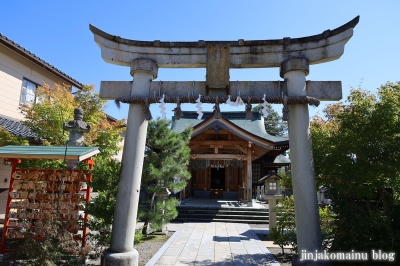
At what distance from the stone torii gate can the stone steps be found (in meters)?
7.94

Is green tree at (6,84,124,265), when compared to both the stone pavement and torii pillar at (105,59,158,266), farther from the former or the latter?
the stone pavement

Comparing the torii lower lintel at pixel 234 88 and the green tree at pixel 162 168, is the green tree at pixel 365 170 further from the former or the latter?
the green tree at pixel 162 168

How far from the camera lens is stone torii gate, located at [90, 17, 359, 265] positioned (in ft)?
15.9

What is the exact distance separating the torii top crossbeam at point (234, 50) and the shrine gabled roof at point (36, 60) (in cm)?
744

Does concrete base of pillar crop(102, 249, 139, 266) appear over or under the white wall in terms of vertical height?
under

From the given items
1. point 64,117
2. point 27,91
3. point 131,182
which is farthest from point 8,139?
point 131,182

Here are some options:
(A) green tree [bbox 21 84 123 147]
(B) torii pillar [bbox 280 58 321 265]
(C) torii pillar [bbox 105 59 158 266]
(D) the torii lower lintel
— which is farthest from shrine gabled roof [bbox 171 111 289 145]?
(B) torii pillar [bbox 280 58 321 265]

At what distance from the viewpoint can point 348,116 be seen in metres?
5.35

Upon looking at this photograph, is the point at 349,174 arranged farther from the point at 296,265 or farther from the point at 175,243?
the point at 175,243

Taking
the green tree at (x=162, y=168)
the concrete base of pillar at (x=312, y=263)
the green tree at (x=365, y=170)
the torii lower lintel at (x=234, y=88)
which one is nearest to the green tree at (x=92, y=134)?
the green tree at (x=162, y=168)

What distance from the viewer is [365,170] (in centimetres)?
484

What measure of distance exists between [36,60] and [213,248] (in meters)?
11.6

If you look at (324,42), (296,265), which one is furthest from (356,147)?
(296,265)

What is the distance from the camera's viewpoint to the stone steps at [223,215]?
12523mm
